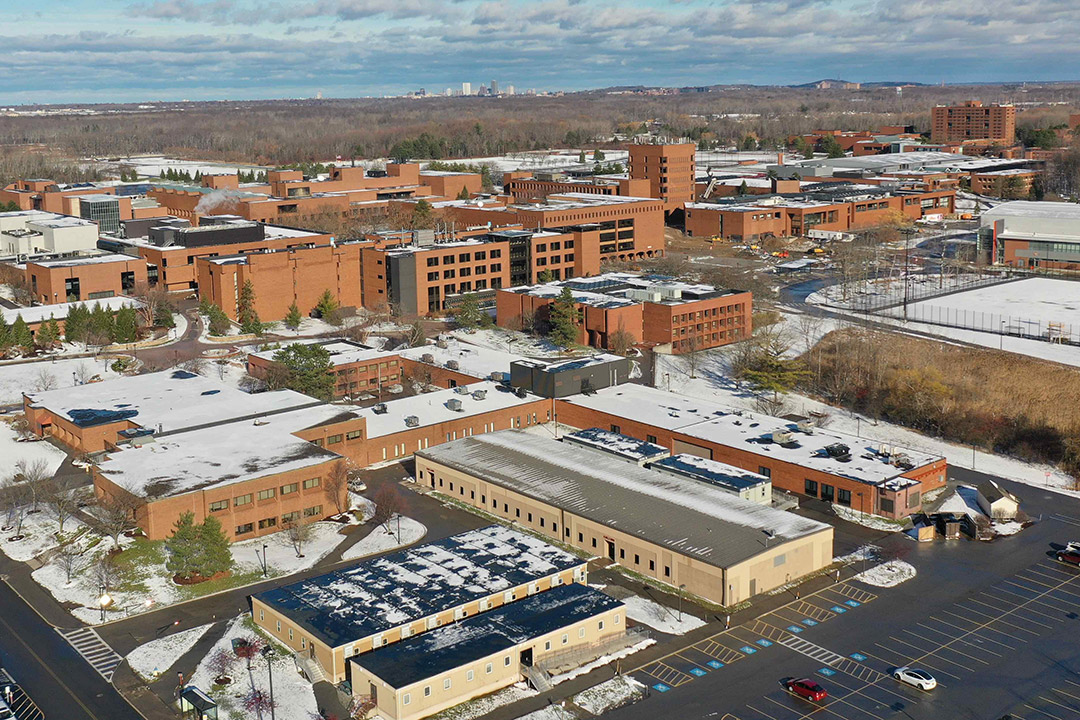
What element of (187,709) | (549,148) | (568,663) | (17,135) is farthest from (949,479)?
(17,135)

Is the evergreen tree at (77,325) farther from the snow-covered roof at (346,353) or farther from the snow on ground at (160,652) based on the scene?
the snow on ground at (160,652)

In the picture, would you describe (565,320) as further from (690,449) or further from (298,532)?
(298,532)

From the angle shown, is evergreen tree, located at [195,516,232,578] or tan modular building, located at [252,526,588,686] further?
evergreen tree, located at [195,516,232,578]

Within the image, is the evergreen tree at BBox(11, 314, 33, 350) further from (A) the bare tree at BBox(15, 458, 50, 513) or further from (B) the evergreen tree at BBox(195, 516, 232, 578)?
(B) the evergreen tree at BBox(195, 516, 232, 578)

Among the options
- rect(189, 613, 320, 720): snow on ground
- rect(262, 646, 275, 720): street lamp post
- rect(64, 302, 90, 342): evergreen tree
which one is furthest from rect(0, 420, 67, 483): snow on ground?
rect(189, 613, 320, 720): snow on ground

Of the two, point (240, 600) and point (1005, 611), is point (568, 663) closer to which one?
point (240, 600)

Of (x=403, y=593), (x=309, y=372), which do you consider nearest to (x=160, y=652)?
(x=403, y=593)
